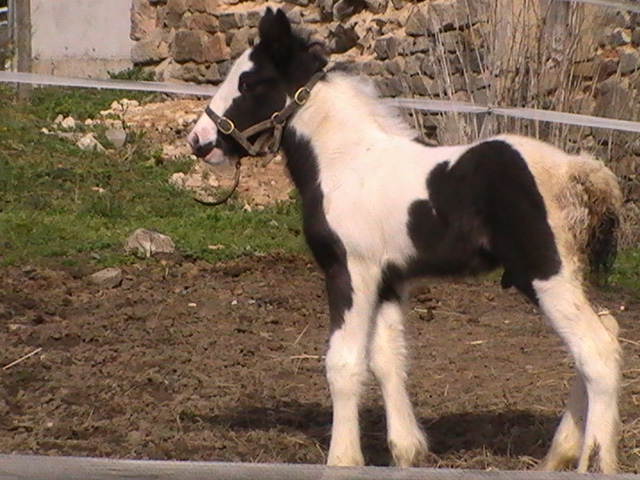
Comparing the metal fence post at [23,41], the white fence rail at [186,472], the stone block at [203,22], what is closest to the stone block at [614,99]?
the stone block at [203,22]

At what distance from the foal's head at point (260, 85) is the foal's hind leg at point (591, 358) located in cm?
144

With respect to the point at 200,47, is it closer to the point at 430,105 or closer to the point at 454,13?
the point at 454,13

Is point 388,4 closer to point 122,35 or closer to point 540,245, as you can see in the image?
point 122,35

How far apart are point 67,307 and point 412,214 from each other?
355 cm

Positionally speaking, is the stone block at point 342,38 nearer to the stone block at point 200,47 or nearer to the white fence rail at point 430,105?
the stone block at point 200,47

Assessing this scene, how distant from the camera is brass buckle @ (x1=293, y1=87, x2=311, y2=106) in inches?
209

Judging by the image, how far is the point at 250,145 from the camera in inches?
211

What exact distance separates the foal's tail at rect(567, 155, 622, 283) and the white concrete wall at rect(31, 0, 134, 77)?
42.3ft

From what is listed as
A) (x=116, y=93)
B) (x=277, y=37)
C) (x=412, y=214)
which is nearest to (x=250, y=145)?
(x=277, y=37)

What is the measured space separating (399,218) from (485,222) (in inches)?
13.7

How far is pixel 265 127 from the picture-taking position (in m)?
5.36

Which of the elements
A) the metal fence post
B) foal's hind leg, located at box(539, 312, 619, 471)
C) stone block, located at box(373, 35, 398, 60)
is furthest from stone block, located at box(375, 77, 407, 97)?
foal's hind leg, located at box(539, 312, 619, 471)

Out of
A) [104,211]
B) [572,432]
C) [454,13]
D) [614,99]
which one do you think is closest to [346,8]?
[454,13]

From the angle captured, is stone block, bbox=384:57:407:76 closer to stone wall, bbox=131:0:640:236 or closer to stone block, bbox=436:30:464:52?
stone wall, bbox=131:0:640:236
